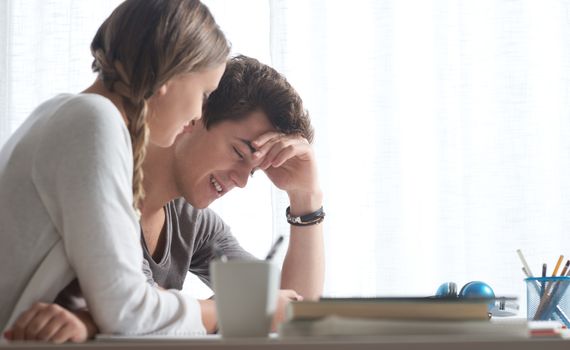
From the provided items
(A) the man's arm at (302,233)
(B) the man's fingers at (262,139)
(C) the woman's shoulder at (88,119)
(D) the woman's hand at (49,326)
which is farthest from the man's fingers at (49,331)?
(A) the man's arm at (302,233)

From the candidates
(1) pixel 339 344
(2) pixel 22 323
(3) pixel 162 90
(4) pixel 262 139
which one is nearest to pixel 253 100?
(4) pixel 262 139

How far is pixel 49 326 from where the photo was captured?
2.99ft

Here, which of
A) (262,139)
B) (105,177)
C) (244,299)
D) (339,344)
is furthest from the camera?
(262,139)

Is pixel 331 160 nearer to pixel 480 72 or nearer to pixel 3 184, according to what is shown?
pixel 480 72

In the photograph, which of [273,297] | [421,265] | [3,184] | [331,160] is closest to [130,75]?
[3,184]

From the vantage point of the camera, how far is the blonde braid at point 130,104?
1.22 meters

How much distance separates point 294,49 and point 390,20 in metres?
0.31

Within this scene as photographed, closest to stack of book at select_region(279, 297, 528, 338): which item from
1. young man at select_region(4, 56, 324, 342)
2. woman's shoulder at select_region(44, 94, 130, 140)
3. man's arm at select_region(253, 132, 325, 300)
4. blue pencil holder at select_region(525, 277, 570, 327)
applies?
woman's shoulder at select_region(44, 94, 130, 140)

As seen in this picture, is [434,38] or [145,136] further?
[434,38]

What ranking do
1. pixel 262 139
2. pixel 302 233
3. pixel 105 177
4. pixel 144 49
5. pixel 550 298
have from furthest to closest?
pixel 302 233
pixel 262 139
pixel 550 298
pixel 144 49
pixel 105 177

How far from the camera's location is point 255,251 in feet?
8.11

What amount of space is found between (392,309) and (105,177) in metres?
0.38

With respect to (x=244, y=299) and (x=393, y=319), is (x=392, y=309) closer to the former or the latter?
(x=393, y=319)

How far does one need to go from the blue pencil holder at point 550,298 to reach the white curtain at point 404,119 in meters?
0.84
